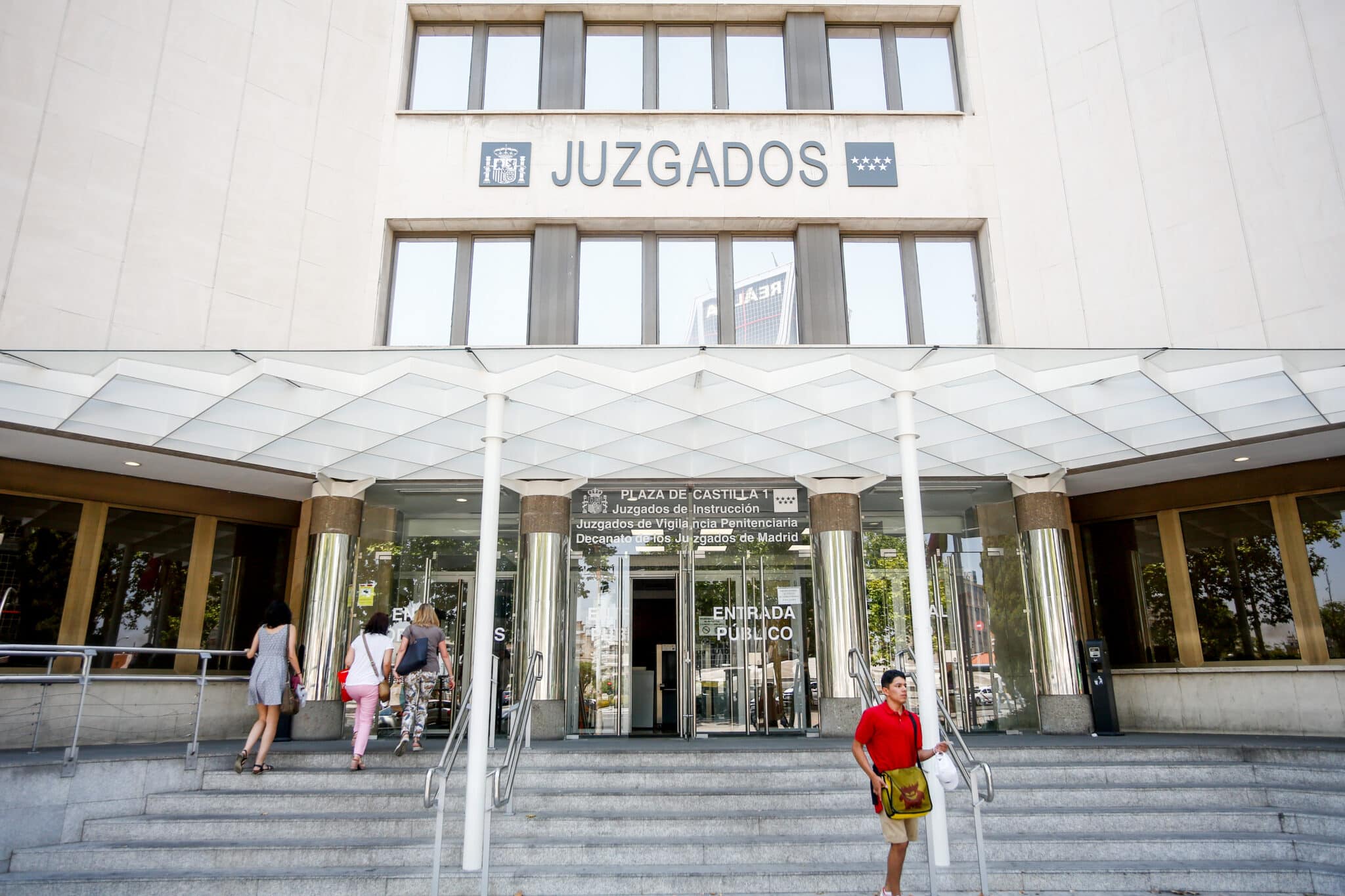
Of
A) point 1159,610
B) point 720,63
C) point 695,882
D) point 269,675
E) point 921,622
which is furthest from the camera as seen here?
point 720,63

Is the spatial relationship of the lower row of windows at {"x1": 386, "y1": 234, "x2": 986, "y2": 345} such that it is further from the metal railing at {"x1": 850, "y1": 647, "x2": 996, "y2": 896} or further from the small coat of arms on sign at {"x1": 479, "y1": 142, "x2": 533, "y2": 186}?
the metal railing at {"x1": 850, "y1": 647, "x2": 996, "y2": 896}

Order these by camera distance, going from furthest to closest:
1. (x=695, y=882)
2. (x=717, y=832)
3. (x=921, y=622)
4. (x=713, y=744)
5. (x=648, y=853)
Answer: (x=713, y=744) → (x=717, y=832) → (x=921, y=622) → (x=648, y=853) → (x=695, y=882)

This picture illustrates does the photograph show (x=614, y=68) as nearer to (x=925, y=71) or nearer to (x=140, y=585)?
(x=925, y=71)

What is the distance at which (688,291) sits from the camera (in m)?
12.3

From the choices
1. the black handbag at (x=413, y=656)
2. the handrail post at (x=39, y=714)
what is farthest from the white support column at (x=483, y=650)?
the handrail post at (x=39, y=714)

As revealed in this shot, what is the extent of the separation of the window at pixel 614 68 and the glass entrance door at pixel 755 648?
286 inches

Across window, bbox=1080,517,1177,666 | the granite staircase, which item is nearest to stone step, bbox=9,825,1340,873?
the granite staircase

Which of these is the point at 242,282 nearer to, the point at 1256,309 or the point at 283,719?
the point at 283,719

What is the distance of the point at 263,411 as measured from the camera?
27.2 feet

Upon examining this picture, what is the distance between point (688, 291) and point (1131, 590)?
8438mm

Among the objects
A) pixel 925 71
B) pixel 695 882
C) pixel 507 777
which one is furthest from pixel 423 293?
pixel 695 882

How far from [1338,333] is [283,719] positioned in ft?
45.0

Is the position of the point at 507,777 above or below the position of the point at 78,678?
below

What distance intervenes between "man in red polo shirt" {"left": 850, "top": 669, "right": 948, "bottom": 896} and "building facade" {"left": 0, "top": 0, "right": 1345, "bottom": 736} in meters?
3.99
